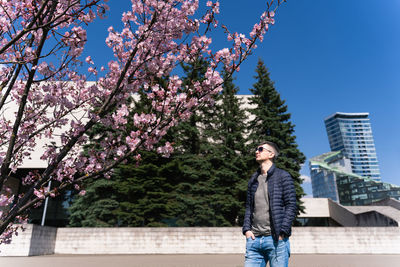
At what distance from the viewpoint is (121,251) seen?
13.1 metres

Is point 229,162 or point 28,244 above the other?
point 229,162

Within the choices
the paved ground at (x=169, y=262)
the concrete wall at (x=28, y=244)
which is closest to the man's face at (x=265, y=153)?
the paved ground at (x=169, y=262)

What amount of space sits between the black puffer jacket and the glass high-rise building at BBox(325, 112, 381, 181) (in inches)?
7973

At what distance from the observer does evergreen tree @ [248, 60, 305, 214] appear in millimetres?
17734

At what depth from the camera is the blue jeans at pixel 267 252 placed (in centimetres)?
260

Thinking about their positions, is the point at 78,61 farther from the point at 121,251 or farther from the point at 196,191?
the point at 196,191

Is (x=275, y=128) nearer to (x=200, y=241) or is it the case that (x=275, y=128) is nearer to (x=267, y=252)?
(x=200, y=241)

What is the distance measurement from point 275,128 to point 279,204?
54.4ft

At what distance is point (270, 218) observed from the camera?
2.75 meters

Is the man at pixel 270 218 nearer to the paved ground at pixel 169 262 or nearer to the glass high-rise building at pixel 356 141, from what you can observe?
the paved ground at pixel 169 262

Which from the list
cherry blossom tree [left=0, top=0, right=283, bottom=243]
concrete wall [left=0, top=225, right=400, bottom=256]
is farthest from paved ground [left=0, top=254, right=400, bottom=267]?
cherry blossom tree [left=0, top=0, right=283, bottom=243]

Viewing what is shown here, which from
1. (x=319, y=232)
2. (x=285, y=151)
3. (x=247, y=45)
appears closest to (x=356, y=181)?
(x=285, y=151)

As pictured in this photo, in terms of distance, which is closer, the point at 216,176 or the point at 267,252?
the point at 267,252

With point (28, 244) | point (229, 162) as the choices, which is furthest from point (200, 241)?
point (28, 244)
